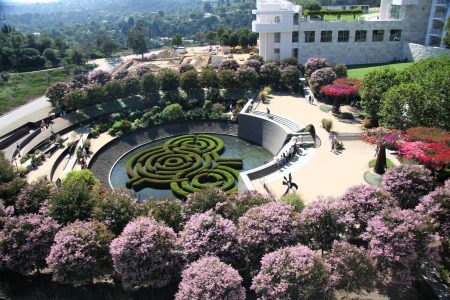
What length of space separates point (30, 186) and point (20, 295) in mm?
Result: 7239

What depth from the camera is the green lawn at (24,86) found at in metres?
63.5

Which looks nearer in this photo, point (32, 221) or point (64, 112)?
point (32, 221)

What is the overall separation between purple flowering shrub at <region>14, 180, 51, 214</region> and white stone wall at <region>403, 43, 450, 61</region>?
52.0 m

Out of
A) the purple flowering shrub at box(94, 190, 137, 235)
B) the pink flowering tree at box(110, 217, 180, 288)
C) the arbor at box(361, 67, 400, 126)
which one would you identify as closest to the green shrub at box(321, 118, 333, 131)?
the arbor at box(361, 67, 400, 126)

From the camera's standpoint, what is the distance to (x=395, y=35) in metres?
63.1

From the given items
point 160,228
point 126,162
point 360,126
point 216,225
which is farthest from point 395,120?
point 126,162

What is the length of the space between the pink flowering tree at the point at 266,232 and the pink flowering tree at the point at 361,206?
2.92 m

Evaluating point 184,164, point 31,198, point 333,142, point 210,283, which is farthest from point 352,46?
point 210,283

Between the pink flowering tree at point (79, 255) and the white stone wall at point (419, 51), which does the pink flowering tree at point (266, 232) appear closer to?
the pink flowering tree at point (79, 255)

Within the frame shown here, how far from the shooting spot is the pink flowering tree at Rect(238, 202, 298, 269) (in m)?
19.2

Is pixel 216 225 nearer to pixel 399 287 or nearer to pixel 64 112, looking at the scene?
pixel 399 287

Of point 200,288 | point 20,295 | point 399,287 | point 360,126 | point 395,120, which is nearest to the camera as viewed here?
point 200,288

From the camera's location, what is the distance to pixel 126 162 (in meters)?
41.8

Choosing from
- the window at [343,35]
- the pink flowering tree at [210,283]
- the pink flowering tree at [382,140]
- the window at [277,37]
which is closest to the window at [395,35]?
the window at [343,35]
